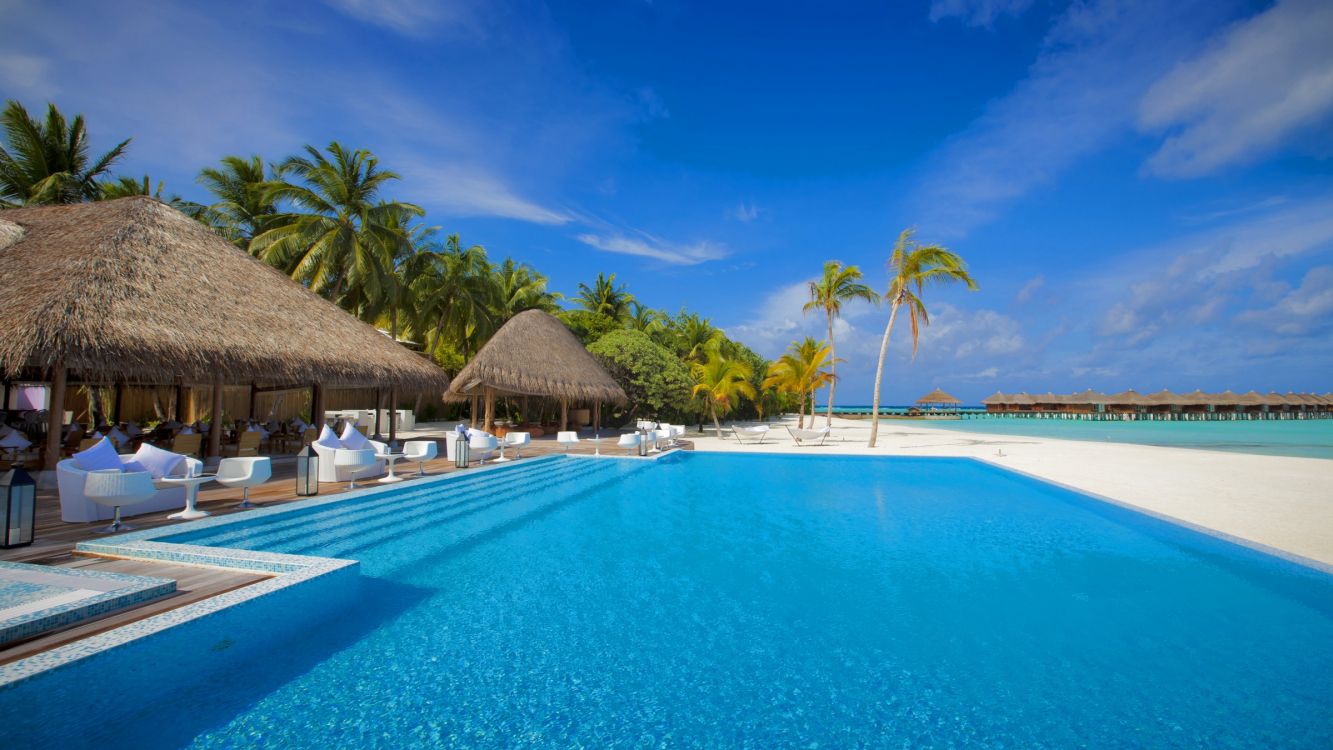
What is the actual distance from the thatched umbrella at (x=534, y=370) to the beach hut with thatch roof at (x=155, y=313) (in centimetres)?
297

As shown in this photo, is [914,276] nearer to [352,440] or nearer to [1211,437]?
[352,440]

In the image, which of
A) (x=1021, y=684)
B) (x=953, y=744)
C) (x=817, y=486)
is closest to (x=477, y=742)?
(x=953, y=744)

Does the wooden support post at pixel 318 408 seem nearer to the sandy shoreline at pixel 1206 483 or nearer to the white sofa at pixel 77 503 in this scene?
the white sofa at pixel 77 503

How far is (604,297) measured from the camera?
28.8m

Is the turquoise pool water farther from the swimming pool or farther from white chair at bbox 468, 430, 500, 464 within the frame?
white chair at bbox 468, 430, 500, 464

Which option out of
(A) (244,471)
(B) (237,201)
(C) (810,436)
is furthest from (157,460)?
(B) (237,201)

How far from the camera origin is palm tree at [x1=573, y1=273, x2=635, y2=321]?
1137 inches

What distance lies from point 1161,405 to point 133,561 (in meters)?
57.6

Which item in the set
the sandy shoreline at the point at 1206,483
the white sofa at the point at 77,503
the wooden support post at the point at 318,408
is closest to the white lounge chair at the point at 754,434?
the sandy shoreline at the point at 1206,483

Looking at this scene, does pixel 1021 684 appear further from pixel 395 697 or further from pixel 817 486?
pixel 817 486

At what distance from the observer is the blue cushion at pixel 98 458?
4746 mm

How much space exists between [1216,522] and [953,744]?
533 centimetres

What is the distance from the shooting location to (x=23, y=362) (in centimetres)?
595

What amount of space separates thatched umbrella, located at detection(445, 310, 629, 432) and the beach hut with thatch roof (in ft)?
9.76
